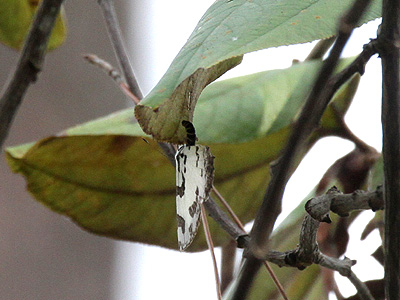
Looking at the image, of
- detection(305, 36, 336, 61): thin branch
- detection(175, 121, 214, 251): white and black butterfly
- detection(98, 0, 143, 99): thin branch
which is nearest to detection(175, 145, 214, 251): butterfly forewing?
detection(175, 121, 214, 251): white and black butterfly

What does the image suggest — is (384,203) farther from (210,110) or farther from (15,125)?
(15,125)

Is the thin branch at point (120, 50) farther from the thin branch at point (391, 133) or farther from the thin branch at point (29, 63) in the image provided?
the thin branch at point (391, 133)

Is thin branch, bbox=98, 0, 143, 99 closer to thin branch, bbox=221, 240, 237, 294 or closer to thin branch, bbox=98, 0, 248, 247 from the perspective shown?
thin branch, bbox=98, 0, 248, 247

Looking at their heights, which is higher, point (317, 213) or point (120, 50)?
point (120, 50)

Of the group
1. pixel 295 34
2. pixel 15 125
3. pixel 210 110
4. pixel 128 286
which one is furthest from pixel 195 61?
pixel 128 286

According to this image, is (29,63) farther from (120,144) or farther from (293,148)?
(293,148)

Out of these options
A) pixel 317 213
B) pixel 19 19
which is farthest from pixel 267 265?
pixel 19 19
